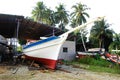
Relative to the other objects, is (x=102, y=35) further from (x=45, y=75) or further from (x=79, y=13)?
(x=45, y=75)

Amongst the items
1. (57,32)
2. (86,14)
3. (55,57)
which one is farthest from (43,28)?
(86,14)

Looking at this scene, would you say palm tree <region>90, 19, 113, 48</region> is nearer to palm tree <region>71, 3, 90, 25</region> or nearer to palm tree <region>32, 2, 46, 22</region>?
palm tree <region>71, 3, 90, 25</region>

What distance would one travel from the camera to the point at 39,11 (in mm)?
50812

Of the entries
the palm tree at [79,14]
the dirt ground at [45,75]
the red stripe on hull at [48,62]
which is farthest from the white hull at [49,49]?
the palm tree at [79,14]

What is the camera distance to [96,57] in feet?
74.5

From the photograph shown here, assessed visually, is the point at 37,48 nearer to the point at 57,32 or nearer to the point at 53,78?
the point at 53,78

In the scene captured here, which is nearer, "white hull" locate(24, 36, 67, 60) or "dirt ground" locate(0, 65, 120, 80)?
"dirt ground" locate(0, 65, 120, 80)

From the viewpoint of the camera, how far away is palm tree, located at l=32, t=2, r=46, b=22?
5017 centimetres

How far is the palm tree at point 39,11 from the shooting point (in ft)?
165

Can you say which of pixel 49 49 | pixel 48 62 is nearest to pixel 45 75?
pixel 48 62

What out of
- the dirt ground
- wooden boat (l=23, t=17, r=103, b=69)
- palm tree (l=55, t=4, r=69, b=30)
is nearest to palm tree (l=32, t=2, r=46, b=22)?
palm tree (l=55, t=4, r=69, b=30)

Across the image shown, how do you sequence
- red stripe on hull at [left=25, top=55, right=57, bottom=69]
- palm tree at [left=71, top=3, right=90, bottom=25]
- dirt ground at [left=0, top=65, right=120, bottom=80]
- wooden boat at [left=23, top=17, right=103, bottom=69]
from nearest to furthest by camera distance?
1. dirt ground at [left=0, top=65, right=120, bottom=80]
2. red stripe on hull at [left=25, top=55, right=57, bottom=69]
3. wooden boat at [left=23, top=17, right=103, bottom=69]
4. palm tree at [left=71, top=3, right=90, bottom=25]

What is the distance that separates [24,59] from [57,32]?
6.83 meters

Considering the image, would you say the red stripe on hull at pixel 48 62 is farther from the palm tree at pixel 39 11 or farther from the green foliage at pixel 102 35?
the palm tree at pixel 39 11
